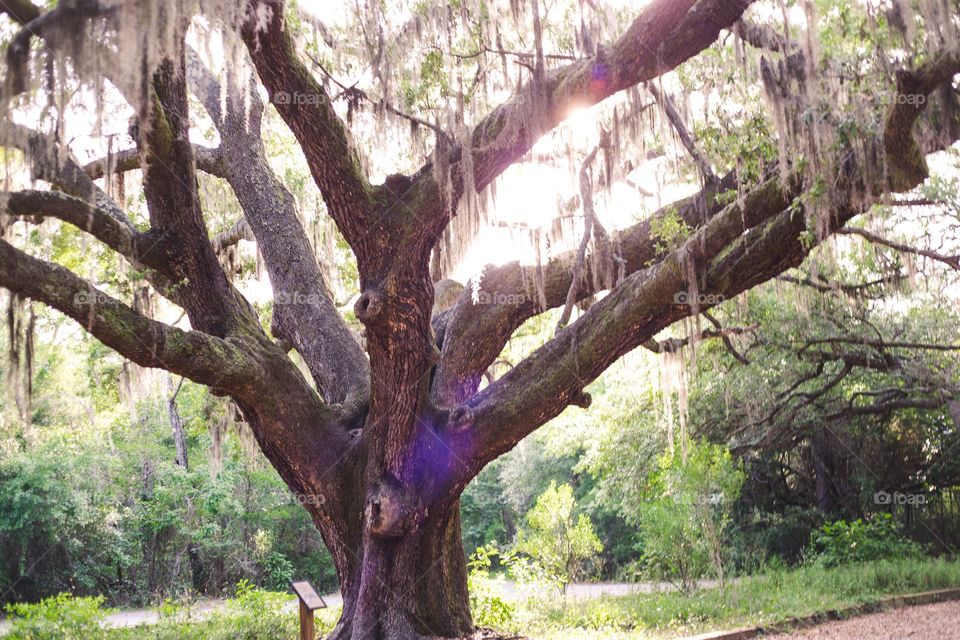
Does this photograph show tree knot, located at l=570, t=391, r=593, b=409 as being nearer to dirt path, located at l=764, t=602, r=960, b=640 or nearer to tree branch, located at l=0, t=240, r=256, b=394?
tree branch, located at l=0, t=240, r=256, b=394

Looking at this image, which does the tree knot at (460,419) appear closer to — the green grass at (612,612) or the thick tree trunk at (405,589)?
the thick tree trunk at (405,589)

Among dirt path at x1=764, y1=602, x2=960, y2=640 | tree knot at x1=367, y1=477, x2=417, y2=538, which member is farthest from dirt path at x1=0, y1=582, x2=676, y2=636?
tree knot at x1=367, y1=477, x2=417, y2=538

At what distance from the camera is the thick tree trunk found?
542 centimetres

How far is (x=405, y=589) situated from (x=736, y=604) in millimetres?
4433

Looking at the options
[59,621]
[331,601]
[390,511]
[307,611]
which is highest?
[390,511]

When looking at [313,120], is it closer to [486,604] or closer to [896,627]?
[486,604]

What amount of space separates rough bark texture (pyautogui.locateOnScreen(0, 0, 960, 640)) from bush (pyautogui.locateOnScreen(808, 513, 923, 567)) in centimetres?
768

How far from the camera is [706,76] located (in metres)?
6.30

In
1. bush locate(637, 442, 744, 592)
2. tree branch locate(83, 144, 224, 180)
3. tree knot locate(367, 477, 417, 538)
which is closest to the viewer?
tree knot locate(367, 477, 417, 538)

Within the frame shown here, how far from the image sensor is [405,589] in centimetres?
552

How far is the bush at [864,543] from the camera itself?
11.3m

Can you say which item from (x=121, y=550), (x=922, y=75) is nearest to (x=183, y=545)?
(x=121, y=550)

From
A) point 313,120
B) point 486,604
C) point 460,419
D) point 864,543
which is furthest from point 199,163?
point 864,543

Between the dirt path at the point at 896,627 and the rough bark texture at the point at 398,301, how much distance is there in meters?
3.31
